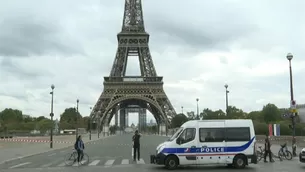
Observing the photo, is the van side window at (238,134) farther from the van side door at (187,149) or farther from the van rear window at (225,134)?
the van side door at (187,149)

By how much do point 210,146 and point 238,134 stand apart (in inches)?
66.5

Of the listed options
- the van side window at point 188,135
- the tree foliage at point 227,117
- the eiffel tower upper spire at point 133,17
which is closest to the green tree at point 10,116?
the tree foliage at point 227,117

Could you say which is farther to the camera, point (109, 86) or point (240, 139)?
point (109, 86)

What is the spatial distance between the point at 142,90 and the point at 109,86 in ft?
27.2

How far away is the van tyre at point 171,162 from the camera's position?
1975 cm

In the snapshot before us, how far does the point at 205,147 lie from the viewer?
19.8 meters

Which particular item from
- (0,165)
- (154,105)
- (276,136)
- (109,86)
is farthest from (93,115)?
(0,165)

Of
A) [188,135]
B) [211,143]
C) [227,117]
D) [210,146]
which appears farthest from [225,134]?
[227,117]

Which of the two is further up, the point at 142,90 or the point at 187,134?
the point at 142,90

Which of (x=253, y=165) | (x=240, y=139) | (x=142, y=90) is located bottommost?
(x=253, y=165)

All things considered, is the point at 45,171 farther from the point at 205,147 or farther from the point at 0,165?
the point at 205,147

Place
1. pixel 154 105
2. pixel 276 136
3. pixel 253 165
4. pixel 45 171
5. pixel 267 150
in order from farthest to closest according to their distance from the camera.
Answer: pixel 154 105
pixel 276 136
pixel 267 150
pixel 253 165
pixel 45 171

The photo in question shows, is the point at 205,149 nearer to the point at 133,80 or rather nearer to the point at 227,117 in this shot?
the point at 227,117

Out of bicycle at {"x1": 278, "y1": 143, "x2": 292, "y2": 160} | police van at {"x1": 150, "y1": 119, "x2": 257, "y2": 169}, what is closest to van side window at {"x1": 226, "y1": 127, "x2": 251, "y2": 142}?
police van at {"x1": 150, "y1": 119, "x2": 257, "y2": 169}
